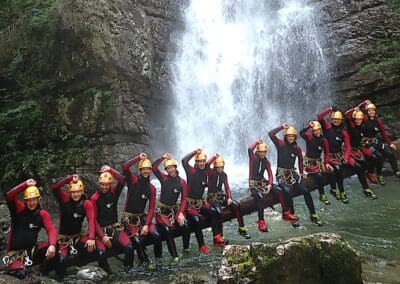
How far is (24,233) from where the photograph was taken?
6.38m

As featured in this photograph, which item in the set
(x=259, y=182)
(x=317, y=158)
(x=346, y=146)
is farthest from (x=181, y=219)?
(x=346, y=146)

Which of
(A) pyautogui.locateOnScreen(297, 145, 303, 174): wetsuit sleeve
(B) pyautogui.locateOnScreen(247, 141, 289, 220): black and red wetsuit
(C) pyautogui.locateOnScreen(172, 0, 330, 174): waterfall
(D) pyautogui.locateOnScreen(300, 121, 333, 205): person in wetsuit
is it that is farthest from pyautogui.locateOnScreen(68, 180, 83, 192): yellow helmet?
(C) pyautogui.locateOnScreen(172, 0, 330, 174): waterfall

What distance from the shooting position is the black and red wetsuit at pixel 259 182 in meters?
8.34

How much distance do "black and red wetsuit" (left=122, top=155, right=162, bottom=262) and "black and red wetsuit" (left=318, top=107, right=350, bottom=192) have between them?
417 cm

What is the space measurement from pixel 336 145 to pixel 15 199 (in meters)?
6.81

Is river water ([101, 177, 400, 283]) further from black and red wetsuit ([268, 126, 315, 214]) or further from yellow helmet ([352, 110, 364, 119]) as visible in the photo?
yellow helmet ([352, 110, 364, 119])

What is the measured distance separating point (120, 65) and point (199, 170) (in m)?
9.17

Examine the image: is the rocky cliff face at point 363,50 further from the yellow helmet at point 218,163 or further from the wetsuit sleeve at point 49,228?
the wetsuit sleeve at point 49,228

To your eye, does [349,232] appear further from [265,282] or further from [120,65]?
[120,65]

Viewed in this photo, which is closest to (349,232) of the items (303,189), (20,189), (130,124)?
(303,189)

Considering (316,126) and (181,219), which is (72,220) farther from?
(316,126)

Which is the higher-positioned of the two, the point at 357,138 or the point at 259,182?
the point at 357,138

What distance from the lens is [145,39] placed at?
17.3 m

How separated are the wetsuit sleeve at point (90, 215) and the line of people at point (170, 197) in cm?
2
